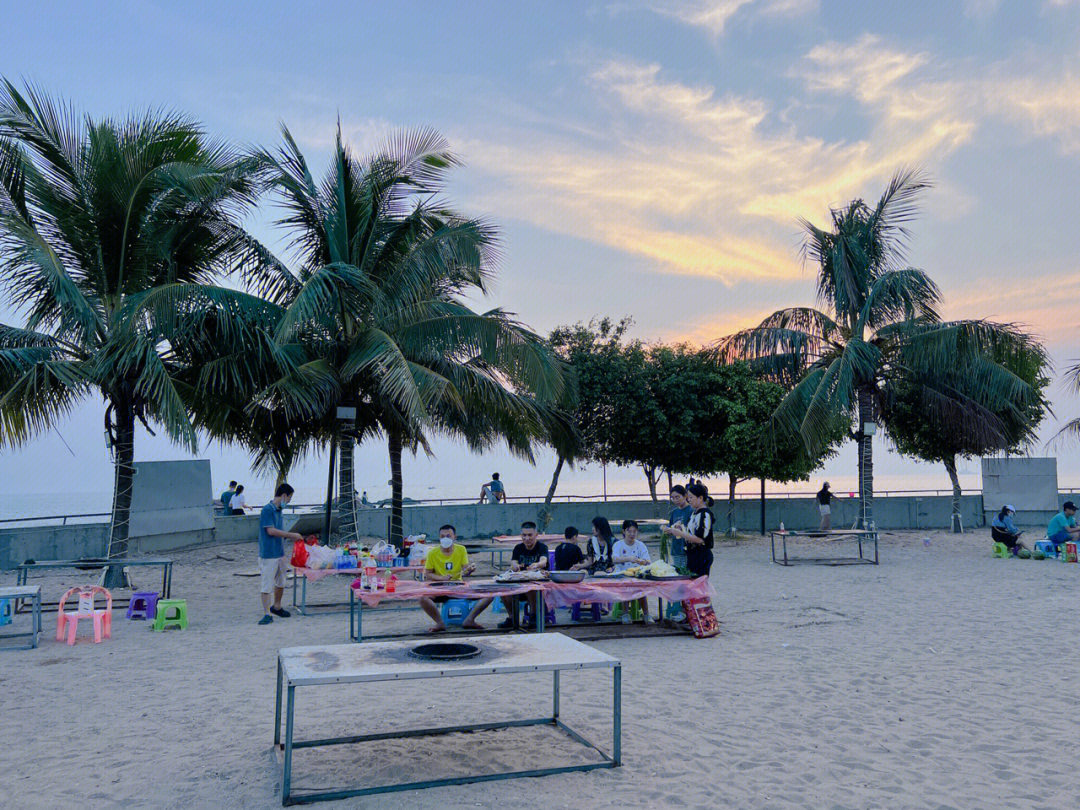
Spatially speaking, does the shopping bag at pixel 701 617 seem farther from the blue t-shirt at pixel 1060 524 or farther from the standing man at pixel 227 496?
the standing man at pixel 227 496

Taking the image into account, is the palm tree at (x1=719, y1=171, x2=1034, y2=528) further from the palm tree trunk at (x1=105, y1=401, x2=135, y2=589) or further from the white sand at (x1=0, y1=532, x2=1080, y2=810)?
the palm tree trunk at (x1=105, y1=401, x2=135, y2=589)

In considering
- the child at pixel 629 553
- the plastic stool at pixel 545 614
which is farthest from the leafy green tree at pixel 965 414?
the plastic stool at pixel 545 614

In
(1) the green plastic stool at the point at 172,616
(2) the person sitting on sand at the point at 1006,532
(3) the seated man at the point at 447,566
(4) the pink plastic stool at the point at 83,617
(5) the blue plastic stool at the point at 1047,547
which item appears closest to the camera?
(4) the pink plastic stool at the point at 83,617

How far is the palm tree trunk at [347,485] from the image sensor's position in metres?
15.7

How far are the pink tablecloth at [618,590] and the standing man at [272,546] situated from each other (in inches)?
145

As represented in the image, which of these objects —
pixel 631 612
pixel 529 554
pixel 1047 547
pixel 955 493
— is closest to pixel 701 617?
pixel 631 612

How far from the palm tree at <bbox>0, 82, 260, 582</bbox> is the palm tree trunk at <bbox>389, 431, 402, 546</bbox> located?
588cm

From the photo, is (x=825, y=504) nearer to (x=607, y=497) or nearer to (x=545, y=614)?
(x=607, y=497)

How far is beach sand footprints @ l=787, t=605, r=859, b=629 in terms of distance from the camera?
35.6 ft

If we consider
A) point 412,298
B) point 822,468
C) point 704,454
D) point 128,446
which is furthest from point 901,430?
point 128,446

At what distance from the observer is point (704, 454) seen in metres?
25.1

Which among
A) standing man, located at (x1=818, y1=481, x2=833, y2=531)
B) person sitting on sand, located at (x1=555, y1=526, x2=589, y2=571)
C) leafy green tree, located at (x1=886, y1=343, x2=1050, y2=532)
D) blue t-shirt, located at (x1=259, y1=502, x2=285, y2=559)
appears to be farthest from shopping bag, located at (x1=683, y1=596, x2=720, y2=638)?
standing man, located at (x1=818, y1=481, x2=833, y2=531)

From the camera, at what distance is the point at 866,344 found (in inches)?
794

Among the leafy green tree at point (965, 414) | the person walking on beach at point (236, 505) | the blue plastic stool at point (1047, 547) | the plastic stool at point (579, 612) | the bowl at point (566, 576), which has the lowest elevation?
the plastic stool at point (579, 612)
